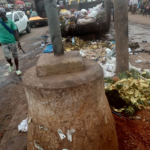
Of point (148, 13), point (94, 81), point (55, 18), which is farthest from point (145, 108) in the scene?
point (148, 13)

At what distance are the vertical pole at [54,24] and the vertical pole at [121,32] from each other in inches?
81.7

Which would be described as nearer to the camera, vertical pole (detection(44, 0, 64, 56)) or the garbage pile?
vertical pole (detection(44, 0, 64, 56))

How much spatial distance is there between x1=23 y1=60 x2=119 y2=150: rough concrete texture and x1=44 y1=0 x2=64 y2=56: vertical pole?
36 cm

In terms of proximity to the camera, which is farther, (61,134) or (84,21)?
(84,21)

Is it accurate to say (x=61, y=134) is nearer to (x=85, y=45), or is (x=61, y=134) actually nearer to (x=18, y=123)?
(x=18, y=123)

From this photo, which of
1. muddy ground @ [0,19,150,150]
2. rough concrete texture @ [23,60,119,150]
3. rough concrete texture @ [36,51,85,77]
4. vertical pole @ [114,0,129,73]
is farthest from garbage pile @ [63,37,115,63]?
rough concrete texture @ [23,60,119,150]

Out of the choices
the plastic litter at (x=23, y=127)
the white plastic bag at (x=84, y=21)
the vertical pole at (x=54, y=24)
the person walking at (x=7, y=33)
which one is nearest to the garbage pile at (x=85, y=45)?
the white plastic bag at (x=84, y=21)

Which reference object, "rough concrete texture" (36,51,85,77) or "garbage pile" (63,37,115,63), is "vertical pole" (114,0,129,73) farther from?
"garbage pile" (63,37,115,63)

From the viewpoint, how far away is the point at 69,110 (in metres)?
1.39

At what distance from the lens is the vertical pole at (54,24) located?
1570 mm

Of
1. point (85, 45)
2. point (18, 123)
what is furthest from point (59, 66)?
point (85, 45)

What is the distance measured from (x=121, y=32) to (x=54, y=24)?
7.14ft

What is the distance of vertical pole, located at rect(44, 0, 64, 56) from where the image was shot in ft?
5.15

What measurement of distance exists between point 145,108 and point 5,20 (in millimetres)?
3830
